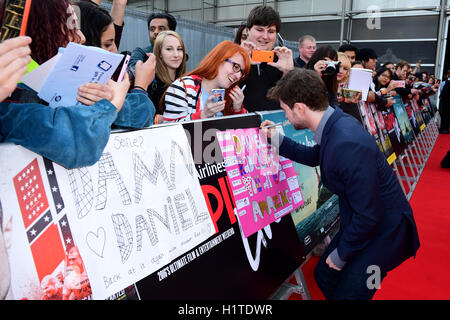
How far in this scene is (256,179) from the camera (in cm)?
198

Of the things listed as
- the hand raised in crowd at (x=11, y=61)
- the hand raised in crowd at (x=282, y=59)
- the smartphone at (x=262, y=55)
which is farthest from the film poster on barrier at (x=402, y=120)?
the hand raised in crowd at (x=11, y=61)

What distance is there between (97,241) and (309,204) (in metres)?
1.65

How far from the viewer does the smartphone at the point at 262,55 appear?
8.31 ft

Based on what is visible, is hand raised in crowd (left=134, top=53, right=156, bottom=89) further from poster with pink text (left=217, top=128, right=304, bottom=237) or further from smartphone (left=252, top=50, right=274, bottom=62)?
smartphone (left=252, top=50, right=274, bottom=62)

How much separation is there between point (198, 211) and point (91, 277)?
55 centimetres

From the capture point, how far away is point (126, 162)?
1.32m

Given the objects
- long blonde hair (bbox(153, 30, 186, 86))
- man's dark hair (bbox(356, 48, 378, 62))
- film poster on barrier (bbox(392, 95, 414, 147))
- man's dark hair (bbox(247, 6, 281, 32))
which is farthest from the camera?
man's dark hair (bbox(356, 48, 378, 62))

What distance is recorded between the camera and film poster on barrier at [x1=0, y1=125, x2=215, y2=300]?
39.5 inches

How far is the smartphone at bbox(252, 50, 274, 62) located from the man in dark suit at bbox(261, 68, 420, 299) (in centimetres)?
64

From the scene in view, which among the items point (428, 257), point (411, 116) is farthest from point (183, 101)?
point (411, 116)

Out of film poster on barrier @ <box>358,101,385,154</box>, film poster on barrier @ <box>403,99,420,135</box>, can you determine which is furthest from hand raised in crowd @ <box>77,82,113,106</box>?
film poster on barrier @ <box>403,99,420,135</box>

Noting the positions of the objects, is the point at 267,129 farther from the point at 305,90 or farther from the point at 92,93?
the point at 92,93

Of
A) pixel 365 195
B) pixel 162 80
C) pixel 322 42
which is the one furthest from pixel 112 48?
pixel 322 42
